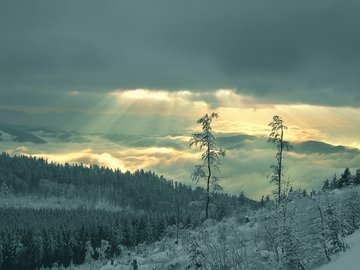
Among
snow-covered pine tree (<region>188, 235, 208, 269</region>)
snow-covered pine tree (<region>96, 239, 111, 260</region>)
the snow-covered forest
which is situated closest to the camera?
the snow-covered forest

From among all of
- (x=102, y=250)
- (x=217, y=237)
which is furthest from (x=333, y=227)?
(x=102, y=250)

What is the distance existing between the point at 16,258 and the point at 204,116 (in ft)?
202

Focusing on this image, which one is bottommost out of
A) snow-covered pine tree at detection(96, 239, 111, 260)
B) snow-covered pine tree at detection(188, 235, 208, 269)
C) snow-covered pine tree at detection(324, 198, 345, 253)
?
snow-covered pine tree at detection(96, 239, 111, 260)

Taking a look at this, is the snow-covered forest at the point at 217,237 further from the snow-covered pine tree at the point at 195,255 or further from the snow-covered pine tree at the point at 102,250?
the snow-covered pine tree at the point at 102,250

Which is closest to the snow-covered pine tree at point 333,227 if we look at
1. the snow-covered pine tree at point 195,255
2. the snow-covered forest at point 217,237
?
the snow-covered forest at point 217,237

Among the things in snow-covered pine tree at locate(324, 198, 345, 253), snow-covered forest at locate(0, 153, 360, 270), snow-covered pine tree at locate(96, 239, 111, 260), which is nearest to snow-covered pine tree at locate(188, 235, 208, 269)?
snow-covered forest at locate(0, 153, 360, 270)

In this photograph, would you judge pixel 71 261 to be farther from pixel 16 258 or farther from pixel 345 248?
pixel 345 248

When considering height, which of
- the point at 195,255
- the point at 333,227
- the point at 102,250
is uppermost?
the point at 333,227

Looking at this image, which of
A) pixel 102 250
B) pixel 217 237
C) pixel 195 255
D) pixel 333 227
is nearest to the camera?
pixel 333 227

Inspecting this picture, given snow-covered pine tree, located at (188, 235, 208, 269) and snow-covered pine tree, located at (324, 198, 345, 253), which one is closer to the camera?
snow-covered pine tree, located at (324, 198, 345, 253)

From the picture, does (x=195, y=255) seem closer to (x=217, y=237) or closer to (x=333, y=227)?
(x=217, y=237)

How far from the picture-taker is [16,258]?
267ft

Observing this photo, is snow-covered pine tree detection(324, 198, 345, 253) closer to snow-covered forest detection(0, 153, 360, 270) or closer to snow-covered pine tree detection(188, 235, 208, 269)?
snow-covered forest detection(0, 153, 360, 270)

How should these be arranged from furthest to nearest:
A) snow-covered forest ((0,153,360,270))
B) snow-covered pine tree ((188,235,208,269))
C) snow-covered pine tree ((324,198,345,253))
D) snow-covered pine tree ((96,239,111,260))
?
snow-covered pine tree ((96,239,111,260))
snow-covered pine tree ((188,235,208,269))
snow-covered pine tree ((324,198,345,253))
snow-covered forest ((0,153,360,270))
